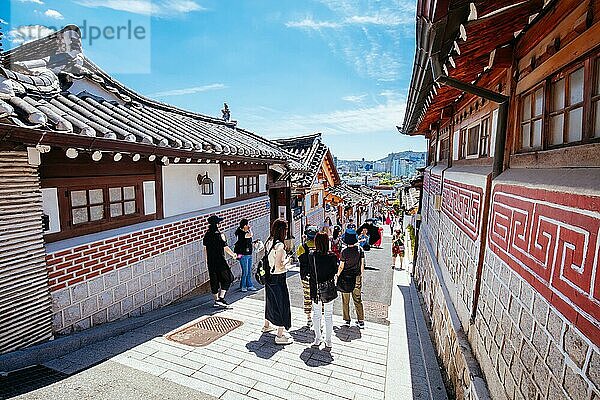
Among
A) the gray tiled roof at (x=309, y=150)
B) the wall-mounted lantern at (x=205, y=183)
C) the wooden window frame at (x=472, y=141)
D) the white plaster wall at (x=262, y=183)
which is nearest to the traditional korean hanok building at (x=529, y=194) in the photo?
the wooden window frame at (x=472, y=141)

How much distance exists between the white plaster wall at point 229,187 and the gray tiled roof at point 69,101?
1375 mm

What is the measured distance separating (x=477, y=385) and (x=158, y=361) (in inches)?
138

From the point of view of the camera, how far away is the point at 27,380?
3.41m

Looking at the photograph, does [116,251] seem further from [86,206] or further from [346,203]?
[346,203]

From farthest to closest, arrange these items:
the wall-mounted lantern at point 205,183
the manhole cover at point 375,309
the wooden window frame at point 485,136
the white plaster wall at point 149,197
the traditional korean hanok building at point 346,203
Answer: the traditional korean hanok building at point 346,203, the wall-mounted lantern at point 205,183, the manhole cover at point 375,309, the white plaster wall at point 149,197, the wooden window frame at point 485,136

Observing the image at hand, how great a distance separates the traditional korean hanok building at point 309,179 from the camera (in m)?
13.7

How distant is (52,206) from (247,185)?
19.4 ft

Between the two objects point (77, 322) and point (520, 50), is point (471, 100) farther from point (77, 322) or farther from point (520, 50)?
point (77, 322)

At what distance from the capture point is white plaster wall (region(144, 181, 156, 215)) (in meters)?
5.91

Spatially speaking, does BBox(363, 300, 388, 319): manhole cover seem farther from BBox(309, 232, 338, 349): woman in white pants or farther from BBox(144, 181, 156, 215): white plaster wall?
BBox(144, 181, 156, 215): white plaster wall

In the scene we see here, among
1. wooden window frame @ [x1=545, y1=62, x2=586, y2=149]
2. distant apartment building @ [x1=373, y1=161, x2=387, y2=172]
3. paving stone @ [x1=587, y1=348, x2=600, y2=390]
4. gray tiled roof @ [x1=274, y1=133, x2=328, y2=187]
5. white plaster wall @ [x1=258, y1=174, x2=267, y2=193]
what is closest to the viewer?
paving stone @ [x1=587, y1=348, x2=600, y2=390]

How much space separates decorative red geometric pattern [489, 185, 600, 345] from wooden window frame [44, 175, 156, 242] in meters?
5.15

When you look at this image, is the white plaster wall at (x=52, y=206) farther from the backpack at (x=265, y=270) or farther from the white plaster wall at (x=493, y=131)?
the white plaster wall at (x=493, y=131)

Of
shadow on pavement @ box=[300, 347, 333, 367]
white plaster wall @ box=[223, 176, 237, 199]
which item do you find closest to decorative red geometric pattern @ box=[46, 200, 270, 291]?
white plaster wall @ box=[223, 176, 237, 199]
